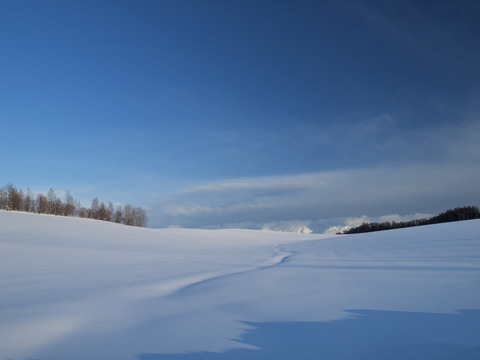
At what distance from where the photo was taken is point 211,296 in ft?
9.89

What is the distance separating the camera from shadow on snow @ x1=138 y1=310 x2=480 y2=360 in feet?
4.93

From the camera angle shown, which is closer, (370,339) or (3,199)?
(370,339)

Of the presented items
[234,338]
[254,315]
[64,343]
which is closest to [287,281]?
[254,315]

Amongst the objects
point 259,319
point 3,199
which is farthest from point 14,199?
point 259,319

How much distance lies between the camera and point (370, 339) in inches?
66.9

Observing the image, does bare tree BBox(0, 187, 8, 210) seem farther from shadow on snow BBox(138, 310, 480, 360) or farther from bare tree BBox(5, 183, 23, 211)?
shadow on snow BBox(138, 310, 480, 360)

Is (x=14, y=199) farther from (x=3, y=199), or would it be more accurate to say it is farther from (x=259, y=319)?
(x=259, y=319)

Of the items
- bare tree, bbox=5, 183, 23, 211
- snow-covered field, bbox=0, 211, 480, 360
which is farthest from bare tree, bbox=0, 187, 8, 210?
snow-covered field, bbox=0, 211, 480, 360

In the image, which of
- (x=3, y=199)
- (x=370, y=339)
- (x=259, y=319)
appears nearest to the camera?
(x=370, y=339)

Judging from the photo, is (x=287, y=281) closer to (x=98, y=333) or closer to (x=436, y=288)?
(x=436, y=288)

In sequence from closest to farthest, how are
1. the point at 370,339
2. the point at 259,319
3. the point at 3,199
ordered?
the point at 370,339
the point at 259,319
the point at 3,199

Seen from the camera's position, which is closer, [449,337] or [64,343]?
[449,337]

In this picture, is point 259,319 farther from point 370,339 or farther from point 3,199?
point 3,199

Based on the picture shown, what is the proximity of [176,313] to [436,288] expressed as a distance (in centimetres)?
245
